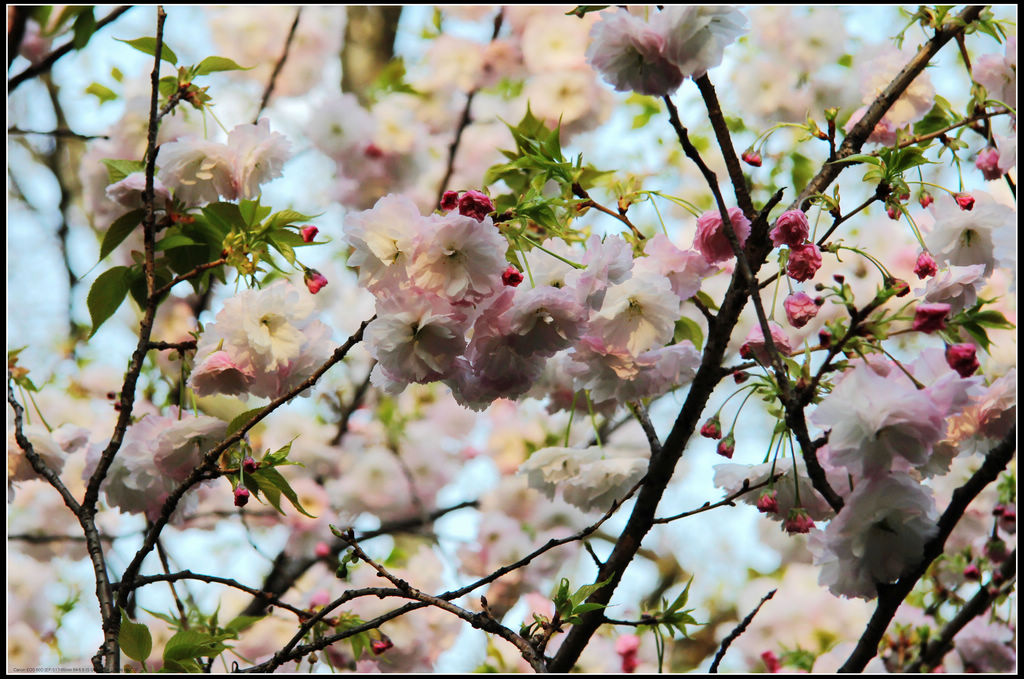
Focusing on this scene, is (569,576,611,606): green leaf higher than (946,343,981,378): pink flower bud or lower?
lower

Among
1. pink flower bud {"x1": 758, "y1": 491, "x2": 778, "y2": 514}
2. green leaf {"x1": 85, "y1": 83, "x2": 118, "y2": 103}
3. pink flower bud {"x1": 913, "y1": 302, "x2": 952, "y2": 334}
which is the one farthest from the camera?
green leaf {"x1": 85, "y1": 83, "x2": 118, "y2": 103}

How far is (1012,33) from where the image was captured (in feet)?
4.30

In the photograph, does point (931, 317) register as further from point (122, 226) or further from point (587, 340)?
point (122, 226)

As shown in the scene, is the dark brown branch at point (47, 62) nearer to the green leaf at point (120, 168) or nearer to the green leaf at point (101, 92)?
the green leaf at point (101, 92)

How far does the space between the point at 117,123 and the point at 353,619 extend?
4.00 feet

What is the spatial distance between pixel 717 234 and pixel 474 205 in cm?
40

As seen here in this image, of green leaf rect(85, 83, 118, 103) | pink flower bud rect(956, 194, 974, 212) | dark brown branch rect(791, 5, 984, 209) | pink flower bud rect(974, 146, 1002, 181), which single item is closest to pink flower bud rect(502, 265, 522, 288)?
dark brown branch rect(791, 5, 984, 209)

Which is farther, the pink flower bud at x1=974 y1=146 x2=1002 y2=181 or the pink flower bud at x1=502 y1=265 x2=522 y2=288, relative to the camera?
the pink flower bud at x1=974 y1=146 x2=1002 y2=181

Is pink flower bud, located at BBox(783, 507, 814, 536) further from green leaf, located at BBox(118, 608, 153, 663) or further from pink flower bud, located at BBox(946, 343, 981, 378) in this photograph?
green leaf, located at BBox(118, 608, 153, 663)

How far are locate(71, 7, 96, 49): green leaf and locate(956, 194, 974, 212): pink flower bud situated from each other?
142 cm

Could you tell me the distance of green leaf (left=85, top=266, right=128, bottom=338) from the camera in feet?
4.16

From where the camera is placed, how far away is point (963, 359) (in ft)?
2.87

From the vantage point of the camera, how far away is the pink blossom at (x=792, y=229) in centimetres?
98

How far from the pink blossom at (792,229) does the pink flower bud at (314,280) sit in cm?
58
